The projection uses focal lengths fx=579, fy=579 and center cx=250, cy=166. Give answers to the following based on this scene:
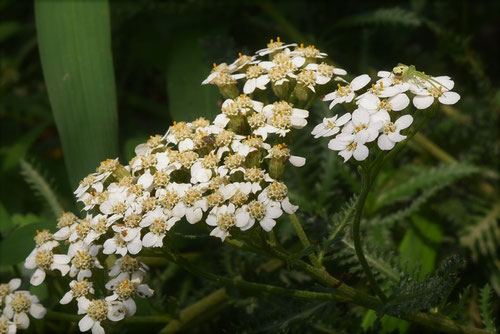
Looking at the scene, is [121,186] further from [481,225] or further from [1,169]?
[481,225]

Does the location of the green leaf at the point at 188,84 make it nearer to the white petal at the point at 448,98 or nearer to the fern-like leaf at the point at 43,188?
the fern-like leaf at the point at 43,188

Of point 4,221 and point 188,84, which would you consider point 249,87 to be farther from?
point 4,221

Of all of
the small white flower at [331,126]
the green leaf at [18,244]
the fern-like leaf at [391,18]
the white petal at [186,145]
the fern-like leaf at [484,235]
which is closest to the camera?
the small white flower at [331,126]

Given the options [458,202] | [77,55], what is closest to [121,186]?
[77,55]

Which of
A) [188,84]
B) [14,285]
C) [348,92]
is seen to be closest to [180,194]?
[348,92]

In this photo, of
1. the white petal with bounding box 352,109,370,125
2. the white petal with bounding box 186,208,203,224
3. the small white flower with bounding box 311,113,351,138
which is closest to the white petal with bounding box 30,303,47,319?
the white petal with bounding box 186,208,203,224

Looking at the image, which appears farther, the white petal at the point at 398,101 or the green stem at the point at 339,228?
the green stem at the point at 339,228

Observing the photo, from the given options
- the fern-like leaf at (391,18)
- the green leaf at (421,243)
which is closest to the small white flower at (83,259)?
the green leaf at (421,243)
